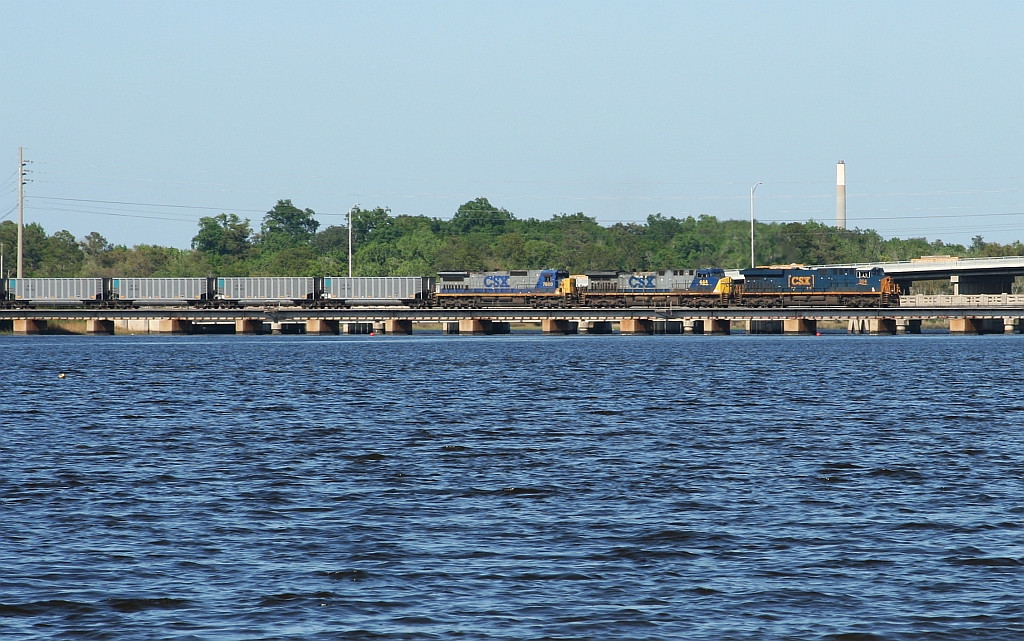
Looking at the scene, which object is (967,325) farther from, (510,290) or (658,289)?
(510,290)

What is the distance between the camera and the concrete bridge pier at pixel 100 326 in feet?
481

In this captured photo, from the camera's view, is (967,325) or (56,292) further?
(967,325)

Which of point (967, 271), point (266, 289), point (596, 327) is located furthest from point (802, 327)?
point (266, 289)

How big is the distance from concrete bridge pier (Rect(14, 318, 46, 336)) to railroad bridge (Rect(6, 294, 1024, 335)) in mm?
124

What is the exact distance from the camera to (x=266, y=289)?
151 meters

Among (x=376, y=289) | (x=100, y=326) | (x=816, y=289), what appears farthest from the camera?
(x=376, y=289)

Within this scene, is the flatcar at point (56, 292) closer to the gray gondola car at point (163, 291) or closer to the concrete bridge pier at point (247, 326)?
the gray gondola car at point (163, 291)

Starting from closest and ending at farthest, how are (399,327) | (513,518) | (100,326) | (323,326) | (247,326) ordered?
(513,518) < (247,326) < (323,326) < (100,326) < (399,327)

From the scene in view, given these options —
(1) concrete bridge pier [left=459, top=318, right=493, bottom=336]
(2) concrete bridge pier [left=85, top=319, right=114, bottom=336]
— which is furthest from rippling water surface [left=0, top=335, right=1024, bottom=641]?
(2) concrete bridge pier [left=85, top=319, right=114, bottom=336]

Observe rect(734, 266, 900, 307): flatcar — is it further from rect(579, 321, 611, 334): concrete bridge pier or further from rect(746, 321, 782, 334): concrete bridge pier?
rect(579, 321, 611, 334): concrete bridge pier

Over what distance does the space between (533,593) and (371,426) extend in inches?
925

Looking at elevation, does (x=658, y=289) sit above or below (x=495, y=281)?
below

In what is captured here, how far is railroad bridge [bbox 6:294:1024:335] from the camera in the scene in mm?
138500

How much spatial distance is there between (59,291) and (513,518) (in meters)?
136
